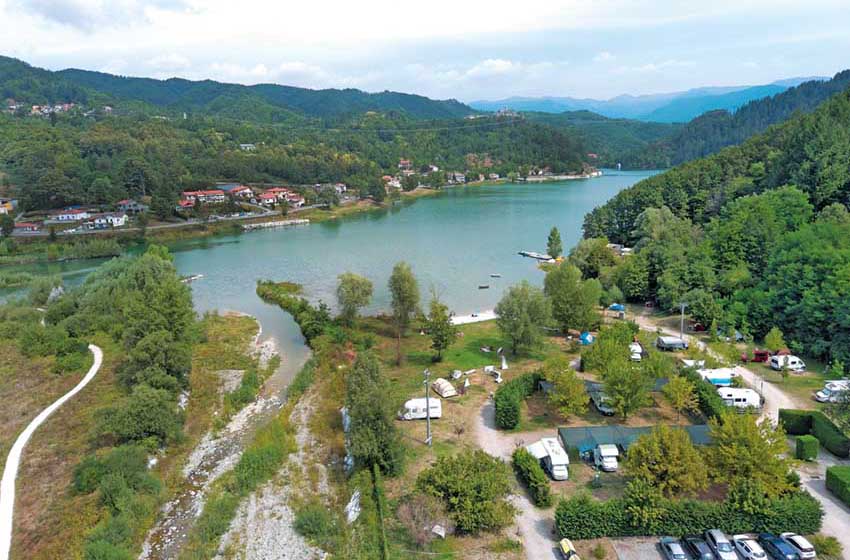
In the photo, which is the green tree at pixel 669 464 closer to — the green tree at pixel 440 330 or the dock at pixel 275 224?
the green tree at pixel 440 330

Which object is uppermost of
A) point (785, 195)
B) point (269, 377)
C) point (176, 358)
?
point (785, 195)

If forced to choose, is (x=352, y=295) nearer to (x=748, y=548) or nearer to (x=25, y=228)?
(x=748, y=548)

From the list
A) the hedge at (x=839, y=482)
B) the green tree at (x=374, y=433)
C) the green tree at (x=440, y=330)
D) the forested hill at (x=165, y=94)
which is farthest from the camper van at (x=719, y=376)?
the forested hill at (x=165, y=94)

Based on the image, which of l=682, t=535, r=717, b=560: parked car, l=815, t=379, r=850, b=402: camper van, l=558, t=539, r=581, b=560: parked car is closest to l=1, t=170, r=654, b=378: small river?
l=558, t=539, r=581, b=560: parked car

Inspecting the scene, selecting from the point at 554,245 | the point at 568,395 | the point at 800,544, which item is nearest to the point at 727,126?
the point at 554,245

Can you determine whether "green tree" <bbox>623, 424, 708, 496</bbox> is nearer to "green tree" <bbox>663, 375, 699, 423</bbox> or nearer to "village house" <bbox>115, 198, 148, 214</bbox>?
"green tree" <bbox>663, 375, 699, 423</bbox>

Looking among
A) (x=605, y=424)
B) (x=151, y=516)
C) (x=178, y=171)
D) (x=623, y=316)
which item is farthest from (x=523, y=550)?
(x=178, y=171)

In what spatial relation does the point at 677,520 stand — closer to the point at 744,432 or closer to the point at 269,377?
the point at 744,432
